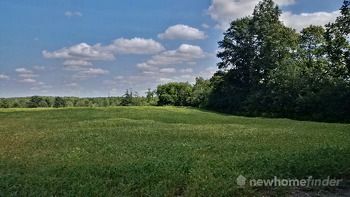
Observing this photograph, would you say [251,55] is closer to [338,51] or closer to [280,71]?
[280,71]

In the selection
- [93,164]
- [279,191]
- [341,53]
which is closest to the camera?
[279,191]

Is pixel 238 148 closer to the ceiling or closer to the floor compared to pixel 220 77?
closer to the floor

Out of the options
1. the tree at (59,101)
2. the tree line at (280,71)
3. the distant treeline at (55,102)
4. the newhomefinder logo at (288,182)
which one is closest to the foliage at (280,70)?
the tree line at (280,71)

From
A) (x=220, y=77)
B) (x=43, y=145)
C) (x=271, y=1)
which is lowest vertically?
(x=43, y=145)

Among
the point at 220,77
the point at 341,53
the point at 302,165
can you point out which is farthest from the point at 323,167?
the point at 220,77

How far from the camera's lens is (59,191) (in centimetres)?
906

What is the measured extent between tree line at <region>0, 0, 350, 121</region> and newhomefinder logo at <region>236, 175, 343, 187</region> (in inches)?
1450

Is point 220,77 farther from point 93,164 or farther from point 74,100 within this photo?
point 74,100

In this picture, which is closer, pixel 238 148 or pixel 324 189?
pixel 324 189

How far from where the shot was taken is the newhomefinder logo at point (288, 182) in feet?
29.5

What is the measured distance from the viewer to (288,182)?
9164 millimetres

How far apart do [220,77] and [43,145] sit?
206ft

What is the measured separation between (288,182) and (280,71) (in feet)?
186

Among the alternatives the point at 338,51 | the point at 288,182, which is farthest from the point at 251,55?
the point at 288,182
